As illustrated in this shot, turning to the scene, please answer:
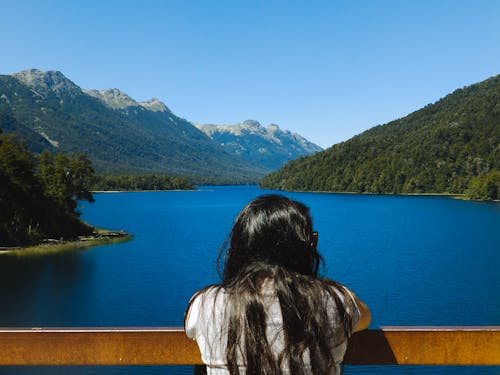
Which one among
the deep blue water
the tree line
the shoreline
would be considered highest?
the tree line

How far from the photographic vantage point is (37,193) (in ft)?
201

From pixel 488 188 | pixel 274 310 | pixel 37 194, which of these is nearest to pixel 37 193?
pixel 37 194

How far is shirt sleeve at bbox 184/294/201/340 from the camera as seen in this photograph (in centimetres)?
221

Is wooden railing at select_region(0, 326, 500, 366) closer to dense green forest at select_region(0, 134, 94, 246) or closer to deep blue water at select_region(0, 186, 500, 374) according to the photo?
deep blue water at select_region(0, 186, 500, 374)

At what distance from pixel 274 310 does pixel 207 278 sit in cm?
4247

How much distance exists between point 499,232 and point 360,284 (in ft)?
136

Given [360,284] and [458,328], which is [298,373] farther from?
[360,284]

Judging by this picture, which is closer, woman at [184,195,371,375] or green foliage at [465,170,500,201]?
woman at [184,195,371,375]

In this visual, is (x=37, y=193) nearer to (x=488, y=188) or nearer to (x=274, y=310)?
(x=274, y=310)

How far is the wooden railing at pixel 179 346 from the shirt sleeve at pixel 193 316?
0.77 ft

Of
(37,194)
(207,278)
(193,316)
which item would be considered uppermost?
(193,316)

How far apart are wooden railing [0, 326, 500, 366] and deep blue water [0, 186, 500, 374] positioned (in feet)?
68.1

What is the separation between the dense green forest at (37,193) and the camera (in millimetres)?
57906

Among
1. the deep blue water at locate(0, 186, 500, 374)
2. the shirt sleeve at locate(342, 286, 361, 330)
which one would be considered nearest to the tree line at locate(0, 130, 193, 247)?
the deep blue water at locate(0, 186, 500, 374)
